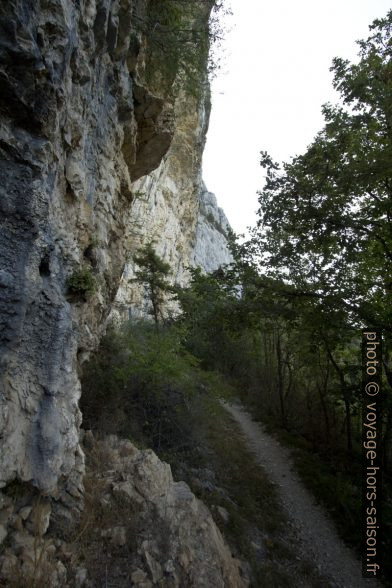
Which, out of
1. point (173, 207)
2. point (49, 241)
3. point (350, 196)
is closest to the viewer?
point (49, 241)

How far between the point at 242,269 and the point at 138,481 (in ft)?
16.1

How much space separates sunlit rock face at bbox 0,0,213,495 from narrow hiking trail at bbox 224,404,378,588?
5.05 metres

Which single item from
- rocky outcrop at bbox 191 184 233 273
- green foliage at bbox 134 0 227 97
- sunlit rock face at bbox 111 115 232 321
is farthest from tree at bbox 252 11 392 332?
rocky outcrop at bbox 191 184 233 273

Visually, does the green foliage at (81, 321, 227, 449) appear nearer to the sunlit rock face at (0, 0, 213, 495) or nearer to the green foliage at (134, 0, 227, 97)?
the sunlit rock face at (0, 0, 213, 495)

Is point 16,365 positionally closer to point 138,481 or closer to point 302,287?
point 138,481

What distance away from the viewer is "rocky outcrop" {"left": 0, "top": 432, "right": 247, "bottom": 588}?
316 centimetres

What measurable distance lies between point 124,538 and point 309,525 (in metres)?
4.91

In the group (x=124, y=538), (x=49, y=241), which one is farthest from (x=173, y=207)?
(x=124, y=538)

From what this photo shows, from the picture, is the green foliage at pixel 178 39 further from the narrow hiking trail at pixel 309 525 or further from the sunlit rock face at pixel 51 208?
the narrow hiking trail at pixel 309 525

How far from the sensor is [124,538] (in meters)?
3.91

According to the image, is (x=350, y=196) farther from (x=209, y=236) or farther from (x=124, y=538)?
(x=209, y=236)

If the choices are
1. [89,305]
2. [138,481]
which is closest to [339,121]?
[89,305]

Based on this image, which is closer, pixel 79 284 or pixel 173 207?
pixel 79 284

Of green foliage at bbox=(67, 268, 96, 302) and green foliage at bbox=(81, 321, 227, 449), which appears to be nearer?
green foliage at bbox=(67, 268, 96, 302)
